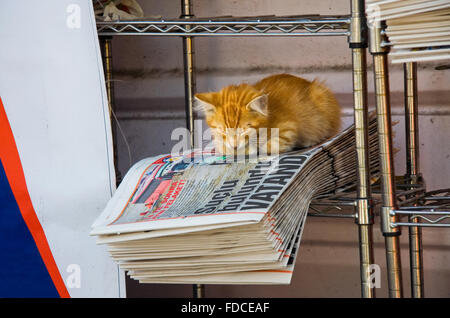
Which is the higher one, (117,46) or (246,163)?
(117,46)

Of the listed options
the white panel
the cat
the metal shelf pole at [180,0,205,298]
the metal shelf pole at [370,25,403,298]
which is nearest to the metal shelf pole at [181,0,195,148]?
the metal shelf pole at [180,0,205,298]

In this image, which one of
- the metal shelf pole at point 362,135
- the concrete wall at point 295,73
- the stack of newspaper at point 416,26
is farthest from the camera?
the concrete wall at point 295,73

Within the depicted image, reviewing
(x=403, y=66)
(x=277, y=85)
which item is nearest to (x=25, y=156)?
(x=277, y=85)

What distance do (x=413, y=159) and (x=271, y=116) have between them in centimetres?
30

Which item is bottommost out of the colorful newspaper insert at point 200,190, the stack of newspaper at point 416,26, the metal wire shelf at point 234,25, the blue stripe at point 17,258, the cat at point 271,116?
the blue stripe at point 17,258

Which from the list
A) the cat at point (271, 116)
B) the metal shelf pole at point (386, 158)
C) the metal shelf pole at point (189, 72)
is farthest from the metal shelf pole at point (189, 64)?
the metal shelf pole at point (386, 158)

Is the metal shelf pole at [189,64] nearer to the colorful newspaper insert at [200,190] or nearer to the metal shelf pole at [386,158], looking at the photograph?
the colorful newspaper insert at [200,190]

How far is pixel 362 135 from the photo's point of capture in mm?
899

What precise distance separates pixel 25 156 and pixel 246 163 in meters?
0.33

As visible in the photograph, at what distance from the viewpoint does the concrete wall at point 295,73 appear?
4.29 feet

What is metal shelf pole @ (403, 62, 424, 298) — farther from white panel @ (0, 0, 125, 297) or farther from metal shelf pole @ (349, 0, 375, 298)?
white panel @ (0, 0, 125, 297)

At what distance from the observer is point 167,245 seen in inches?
31.4

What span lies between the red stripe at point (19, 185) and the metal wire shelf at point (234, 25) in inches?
8.3
